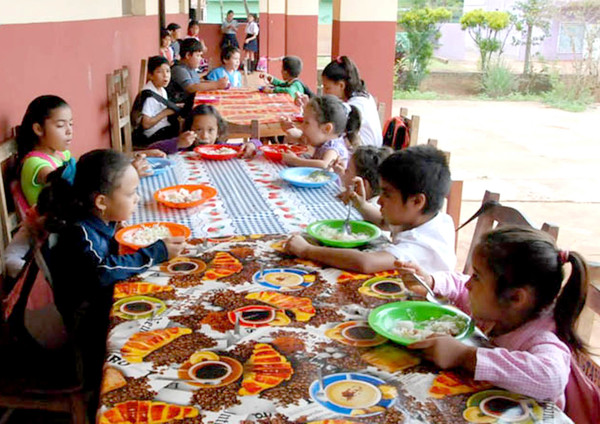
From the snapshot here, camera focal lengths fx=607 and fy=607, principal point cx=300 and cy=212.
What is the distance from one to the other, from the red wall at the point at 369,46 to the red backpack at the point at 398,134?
283 cm

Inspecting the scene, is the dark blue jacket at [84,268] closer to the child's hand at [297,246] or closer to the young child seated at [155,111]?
the child's hand at [297,246]

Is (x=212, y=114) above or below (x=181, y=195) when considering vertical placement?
above

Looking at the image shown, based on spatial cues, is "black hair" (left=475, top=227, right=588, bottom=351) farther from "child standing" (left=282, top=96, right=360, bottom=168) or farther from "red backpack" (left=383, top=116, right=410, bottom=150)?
"red backpack" (left=383, top=116, right=410, bottom=150)

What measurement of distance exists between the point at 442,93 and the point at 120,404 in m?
14.6

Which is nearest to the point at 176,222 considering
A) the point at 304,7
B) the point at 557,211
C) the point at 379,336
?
the point at 379,336

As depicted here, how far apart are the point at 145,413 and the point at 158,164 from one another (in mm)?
2035

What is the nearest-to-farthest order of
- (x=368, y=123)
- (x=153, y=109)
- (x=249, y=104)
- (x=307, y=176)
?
(x=307, y=176)
(x=368, y=123)
(x=153, y=109)
(x=249, y=104)

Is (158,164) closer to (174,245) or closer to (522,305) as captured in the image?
(174,245)

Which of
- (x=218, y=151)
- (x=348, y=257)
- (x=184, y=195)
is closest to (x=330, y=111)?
(x=218, y=151)

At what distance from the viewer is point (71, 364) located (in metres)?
1.78

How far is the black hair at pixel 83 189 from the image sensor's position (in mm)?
1834

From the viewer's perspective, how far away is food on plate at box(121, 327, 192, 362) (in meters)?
1.32

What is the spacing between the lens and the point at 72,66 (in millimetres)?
3732

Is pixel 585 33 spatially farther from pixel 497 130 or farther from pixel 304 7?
pixel 304 7
